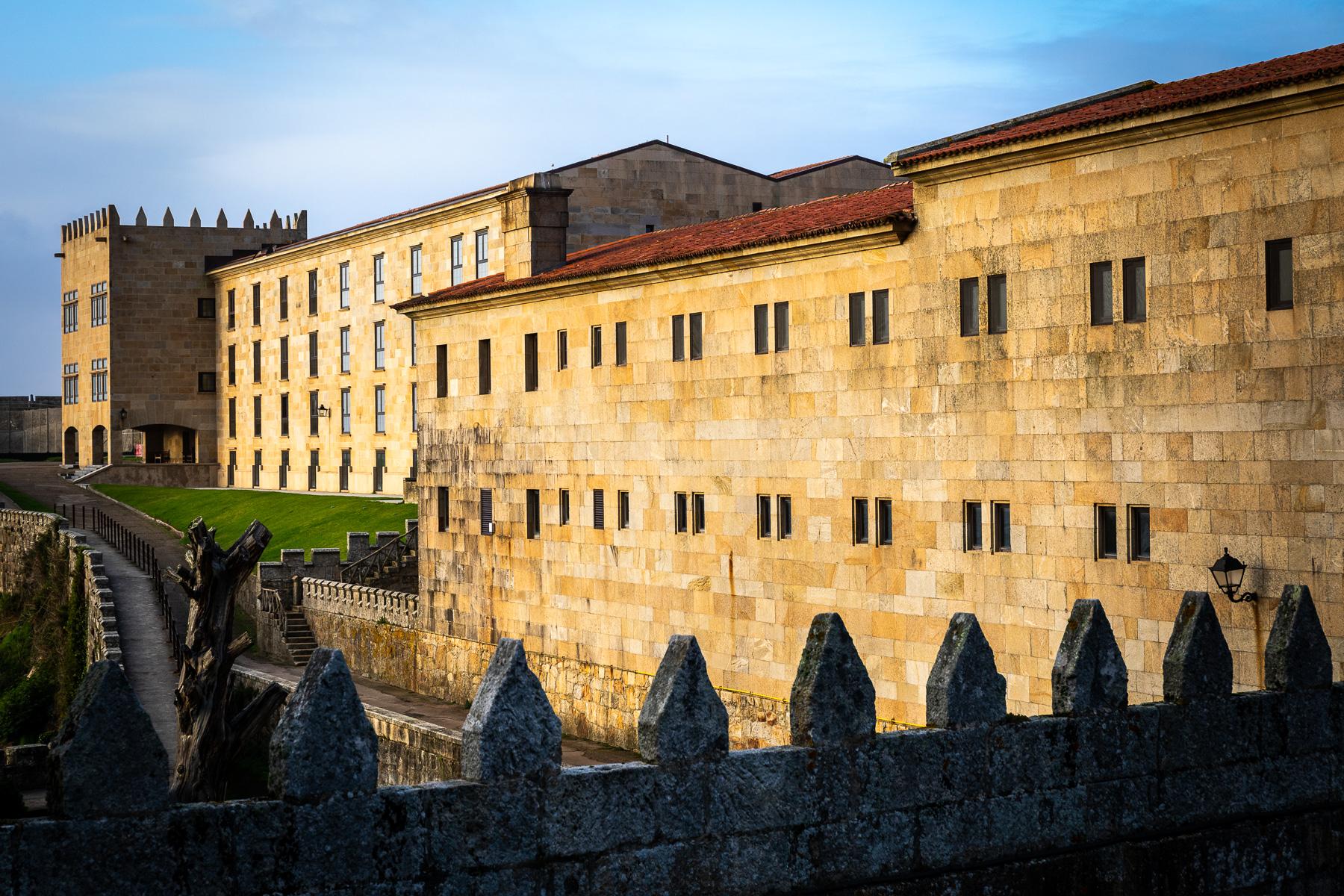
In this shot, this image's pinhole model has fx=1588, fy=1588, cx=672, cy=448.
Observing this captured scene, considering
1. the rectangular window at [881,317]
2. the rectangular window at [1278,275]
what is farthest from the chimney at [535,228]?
the rectangular window at [1278,275]

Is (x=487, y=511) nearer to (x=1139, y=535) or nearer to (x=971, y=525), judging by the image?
(x=971, y=525)

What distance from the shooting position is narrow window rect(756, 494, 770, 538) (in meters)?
27.0

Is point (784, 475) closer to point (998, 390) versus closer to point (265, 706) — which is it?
point (998, 390)

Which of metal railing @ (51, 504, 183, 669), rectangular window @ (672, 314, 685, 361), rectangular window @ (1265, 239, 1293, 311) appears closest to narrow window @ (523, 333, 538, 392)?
rectangular window @ (672, 314, 685, 361)

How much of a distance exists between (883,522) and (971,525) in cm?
193

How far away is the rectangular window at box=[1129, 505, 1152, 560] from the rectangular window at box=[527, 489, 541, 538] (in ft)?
51.0

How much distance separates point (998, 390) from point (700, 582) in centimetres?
805

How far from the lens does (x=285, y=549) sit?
47438 mm

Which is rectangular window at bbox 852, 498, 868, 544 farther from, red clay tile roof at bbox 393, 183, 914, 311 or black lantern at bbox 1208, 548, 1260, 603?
black lantern at bbox 1208, 548, 1260, 603

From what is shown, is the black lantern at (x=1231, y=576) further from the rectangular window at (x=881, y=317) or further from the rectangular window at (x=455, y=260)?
the rectangular window at (x=455, y=260)

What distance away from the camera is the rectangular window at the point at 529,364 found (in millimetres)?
33469

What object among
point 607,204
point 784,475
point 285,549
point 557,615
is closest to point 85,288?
point 285,549

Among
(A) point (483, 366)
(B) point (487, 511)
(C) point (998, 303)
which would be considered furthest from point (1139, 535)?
(A) point (483, 366)

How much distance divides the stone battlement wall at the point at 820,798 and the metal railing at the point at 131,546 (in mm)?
27105
